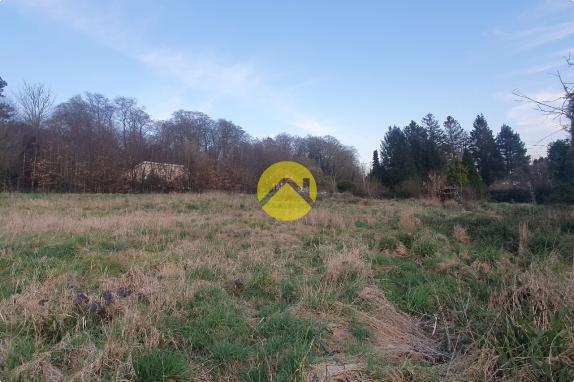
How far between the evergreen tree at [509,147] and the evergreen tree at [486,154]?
64 cm

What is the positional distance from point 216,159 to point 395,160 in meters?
19.4

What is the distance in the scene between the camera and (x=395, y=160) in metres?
36.6

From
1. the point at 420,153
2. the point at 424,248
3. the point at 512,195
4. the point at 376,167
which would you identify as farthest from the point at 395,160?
the point at 424,248

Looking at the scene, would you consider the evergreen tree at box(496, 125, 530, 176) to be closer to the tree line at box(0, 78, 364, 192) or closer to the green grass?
the tree line at box(0, 78, 364, 192)

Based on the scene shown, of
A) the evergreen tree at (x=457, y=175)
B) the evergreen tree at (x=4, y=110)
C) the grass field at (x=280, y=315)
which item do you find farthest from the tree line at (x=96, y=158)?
the grass field at (x=280, y=315)

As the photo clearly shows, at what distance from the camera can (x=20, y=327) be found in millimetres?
2871

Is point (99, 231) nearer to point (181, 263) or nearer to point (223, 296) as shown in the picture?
point (181, 263)

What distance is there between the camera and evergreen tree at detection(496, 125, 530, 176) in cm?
3998

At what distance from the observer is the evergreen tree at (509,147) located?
40.0m

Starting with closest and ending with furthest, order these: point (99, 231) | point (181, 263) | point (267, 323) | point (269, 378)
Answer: point (269, 378) < point (267, 323) < point (181, 263) < point (99, 231)

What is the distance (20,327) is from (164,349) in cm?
133

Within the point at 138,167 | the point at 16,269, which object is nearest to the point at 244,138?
the point at 138,167

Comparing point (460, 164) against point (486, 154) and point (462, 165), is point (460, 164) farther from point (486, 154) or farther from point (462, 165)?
point (486, 154)

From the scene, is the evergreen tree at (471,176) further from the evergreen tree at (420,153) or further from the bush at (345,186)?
the bush at (345,186)
